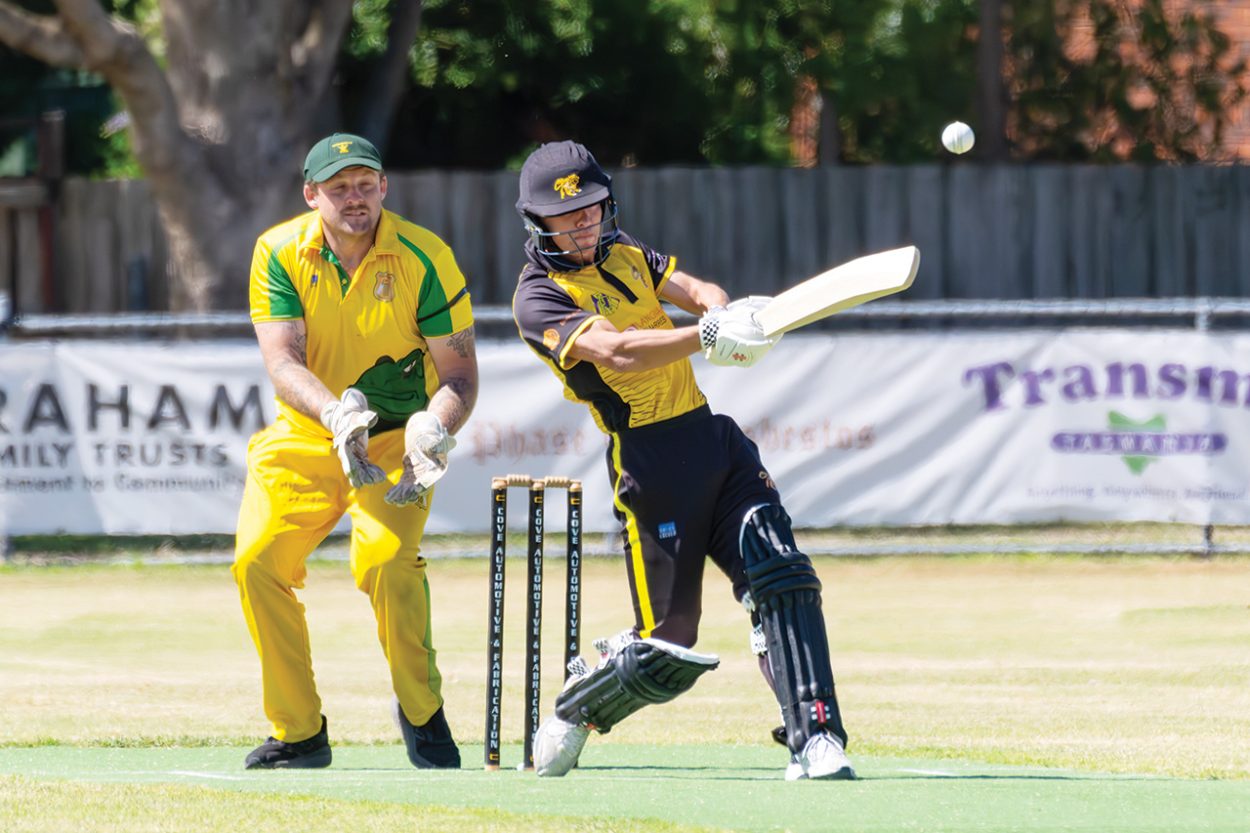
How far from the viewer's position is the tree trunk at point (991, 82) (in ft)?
55.9

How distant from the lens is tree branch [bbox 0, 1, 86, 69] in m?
14.0

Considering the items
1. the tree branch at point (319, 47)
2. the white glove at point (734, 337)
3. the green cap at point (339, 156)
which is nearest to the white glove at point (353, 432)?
the green cap at point (339, 156)

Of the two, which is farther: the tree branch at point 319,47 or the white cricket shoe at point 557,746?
the tree branch at point 319,47

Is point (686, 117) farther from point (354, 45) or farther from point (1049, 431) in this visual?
point (1049, 431)

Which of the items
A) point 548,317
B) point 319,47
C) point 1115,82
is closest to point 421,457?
point 548,317

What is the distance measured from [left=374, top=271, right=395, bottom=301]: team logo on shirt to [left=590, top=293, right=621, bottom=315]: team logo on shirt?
95 cm

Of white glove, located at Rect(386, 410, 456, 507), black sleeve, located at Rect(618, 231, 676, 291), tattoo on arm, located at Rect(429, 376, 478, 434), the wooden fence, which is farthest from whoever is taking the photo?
the wooden fence

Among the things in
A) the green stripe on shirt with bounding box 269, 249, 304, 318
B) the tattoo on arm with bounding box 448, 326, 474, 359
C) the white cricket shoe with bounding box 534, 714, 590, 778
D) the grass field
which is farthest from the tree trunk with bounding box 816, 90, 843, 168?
the white cricket shoe with bounding box 534, 714, 590, 778

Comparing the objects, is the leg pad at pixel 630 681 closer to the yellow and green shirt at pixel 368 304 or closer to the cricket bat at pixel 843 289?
the cricket bat at pixel 843 289

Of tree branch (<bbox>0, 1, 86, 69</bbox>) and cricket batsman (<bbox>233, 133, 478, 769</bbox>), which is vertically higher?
tree branch (<bbox>0, 1, 86, 69</bbox>)

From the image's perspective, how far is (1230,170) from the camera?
54.4ft

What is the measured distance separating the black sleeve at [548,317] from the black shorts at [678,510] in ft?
1.31

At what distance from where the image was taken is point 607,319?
271 inches

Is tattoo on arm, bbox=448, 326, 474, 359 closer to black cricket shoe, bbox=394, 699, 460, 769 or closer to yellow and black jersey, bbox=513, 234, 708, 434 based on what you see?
yellow and black jersey, bbox=513, 234, 708, 434
